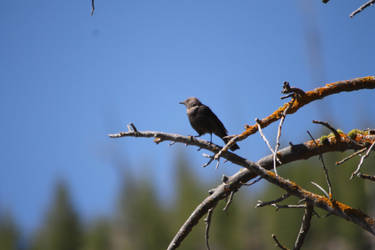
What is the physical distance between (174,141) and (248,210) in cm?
8292

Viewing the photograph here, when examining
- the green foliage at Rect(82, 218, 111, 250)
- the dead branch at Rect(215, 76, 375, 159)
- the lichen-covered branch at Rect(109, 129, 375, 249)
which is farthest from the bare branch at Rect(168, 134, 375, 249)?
the green foliage at Rect(82, 218, 111, 250)

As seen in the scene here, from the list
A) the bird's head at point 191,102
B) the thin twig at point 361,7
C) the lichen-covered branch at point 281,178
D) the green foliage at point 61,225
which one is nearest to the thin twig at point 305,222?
the lichen-covered branch at point 281,178

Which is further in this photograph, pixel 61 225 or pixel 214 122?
pixel 61 225

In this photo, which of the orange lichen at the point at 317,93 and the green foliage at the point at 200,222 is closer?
the orange lichen at the point at 317,93

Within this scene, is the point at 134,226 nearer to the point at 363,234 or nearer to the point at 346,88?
the point at 363,234

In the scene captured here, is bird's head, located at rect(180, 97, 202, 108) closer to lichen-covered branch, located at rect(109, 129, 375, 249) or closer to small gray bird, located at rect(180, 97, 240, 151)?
small gray bird, located at rect(180, 97, 240, 151)

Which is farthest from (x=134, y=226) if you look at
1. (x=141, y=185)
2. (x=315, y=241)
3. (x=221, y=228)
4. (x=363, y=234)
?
(x=363, y=234)

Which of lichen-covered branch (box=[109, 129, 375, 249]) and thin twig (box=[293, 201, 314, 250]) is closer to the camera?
lichen-covered branch (box=[109, 129, 375, 249])

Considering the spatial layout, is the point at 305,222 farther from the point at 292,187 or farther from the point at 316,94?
the point at 316,94

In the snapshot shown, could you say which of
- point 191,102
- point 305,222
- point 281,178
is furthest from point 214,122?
point 281,178

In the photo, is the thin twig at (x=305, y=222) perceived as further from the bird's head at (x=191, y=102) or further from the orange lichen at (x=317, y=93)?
the bird's head at (x=191, y=102)

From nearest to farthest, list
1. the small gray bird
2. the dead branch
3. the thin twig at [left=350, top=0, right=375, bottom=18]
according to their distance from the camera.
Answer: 1. the thin twig at [left=350, top=0, right=375, bottom=18]
2. the dead branch
3. the small gray bird

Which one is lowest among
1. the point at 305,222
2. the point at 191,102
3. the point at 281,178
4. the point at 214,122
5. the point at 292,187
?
the point at 305,222

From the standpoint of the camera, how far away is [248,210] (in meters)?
84.8
